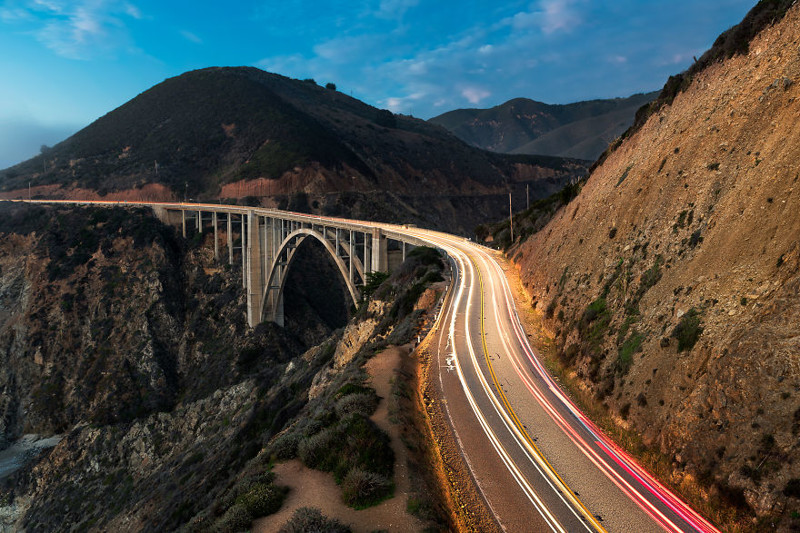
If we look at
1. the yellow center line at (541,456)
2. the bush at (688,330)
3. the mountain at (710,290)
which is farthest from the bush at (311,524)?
the bush at (688,330)

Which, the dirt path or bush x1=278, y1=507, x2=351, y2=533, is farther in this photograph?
the dirt path

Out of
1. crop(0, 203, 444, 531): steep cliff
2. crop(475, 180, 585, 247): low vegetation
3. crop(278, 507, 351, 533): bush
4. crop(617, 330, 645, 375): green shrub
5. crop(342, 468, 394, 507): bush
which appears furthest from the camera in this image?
crop(475, 180, 585, 247): low vegetation

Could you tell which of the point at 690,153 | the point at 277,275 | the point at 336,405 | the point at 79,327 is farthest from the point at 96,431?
the point at 690,153

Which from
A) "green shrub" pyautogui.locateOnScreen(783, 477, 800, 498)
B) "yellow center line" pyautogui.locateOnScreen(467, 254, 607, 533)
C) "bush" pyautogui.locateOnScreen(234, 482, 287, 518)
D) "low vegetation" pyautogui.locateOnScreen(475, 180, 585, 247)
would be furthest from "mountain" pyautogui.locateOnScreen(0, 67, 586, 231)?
"green shrub" pyautogui.locateOnScreen(783, 477, 800, 498)

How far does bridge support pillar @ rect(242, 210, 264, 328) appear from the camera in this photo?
65.6 m

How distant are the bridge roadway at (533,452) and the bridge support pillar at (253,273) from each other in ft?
161

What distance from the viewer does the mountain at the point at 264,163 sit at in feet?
350

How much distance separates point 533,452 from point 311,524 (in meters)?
7.45

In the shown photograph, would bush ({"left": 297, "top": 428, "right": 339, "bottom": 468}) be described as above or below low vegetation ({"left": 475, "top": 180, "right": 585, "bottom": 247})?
below

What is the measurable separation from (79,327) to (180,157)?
2855 inches

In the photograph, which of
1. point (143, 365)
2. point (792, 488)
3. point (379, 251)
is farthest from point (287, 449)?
point (143, 365)

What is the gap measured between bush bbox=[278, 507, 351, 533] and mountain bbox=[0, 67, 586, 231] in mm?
91726

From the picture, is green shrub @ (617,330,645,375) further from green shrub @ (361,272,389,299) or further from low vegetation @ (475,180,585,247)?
green shrub @ (361,272,389,299)

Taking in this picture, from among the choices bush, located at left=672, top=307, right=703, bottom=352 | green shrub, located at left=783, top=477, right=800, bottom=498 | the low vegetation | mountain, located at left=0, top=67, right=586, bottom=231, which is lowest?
green shrub, located at left=783, top=477, right=800, bottom=498
